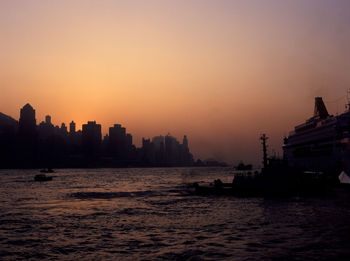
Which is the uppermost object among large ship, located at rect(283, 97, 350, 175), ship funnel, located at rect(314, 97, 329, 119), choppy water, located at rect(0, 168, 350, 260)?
ship funnel, located at rect(314, 97, 329, 119)

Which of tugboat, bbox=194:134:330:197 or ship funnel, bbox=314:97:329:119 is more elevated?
ship funnel, bbox=314:97:329:119

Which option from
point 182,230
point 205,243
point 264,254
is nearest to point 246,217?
point 182,230

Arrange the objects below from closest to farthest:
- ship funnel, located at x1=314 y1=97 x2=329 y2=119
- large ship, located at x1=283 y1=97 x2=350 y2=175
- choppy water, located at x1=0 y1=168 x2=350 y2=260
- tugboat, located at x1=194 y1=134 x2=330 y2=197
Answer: choppy water, located at x1=0 y1=168 x2=350 y2=260 → tugboat, located at x1=194 y1=134 x2=330 y2=197 → large ship, located at x1=283 y1=97 x2=350 y2=175 → ship funnel, located at x1=314 y1=97 x2=329 y2=119

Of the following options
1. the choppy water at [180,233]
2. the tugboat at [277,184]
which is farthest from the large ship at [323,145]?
the choppy water at [180,233]

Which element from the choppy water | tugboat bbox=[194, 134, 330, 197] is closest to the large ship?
tugboat bbox=[194, 134, 330, 197]

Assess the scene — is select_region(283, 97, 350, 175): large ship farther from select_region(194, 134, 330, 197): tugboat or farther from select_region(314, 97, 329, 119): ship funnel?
select_region(194, 134, 330, 197): tugboat

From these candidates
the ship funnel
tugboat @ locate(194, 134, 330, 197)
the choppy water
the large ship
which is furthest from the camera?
the ship funnel

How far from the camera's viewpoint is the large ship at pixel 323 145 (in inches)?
3027

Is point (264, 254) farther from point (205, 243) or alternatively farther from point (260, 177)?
point (260, 177)

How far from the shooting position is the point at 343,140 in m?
73.9

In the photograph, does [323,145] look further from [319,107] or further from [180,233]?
[180,233]

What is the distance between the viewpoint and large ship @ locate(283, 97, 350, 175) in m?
76.9

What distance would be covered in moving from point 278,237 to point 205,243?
6.22 meters

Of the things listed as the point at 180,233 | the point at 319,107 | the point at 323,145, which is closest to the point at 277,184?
the point at 180,233
